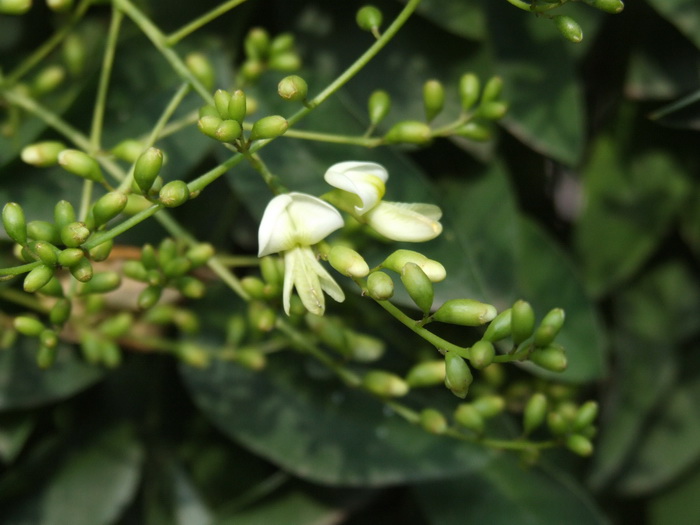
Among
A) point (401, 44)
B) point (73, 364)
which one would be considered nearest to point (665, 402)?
point (401, 44)

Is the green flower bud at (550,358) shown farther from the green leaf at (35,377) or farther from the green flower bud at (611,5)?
the green leaf at (35,377)

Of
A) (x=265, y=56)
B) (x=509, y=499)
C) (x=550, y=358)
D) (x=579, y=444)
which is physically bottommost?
(x=509, y=499)

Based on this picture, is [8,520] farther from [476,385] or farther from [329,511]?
[476,385]

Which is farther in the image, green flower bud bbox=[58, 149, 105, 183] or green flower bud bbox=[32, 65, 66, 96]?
green flower bud bbox=[32, 65, 66, 96]

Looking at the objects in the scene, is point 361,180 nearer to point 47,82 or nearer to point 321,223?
point 321,223

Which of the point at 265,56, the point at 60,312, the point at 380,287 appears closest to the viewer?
the point at 380,287

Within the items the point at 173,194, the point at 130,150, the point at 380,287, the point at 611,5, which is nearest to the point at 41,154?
the point at 130,150

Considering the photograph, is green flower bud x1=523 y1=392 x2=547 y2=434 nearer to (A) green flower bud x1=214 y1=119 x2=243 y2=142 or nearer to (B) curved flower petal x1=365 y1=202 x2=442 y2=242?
(B) curved flower petal x1=365 y1=202 x2=442 y2=242

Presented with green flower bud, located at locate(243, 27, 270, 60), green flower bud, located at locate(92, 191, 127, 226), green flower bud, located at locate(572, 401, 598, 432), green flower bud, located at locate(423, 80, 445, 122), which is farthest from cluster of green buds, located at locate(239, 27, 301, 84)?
green flower bud, located at locate(572, 401, 598, 432)
